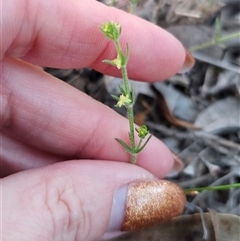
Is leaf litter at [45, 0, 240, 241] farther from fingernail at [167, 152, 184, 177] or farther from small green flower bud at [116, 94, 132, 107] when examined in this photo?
small green flower bud at [116, 94, 132, 107]

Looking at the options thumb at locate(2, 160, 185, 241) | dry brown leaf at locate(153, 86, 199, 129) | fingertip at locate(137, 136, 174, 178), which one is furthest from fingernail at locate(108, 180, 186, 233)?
dry brown leaf at locate(153, 86, 199, 129)

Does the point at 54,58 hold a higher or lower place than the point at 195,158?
higher

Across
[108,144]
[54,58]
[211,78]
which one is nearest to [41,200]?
[108,144]

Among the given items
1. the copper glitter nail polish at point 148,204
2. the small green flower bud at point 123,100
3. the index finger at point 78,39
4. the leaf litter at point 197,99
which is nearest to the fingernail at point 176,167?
the leaf litter at point 197,99

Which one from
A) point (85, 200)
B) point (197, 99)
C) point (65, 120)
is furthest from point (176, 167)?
point (85, 200)

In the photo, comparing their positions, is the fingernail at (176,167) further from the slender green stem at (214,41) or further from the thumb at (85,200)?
the slender green stem at (214,41)

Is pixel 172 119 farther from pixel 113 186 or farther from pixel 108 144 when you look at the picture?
pixel 113 186

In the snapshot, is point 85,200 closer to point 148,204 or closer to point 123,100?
point 148,204
